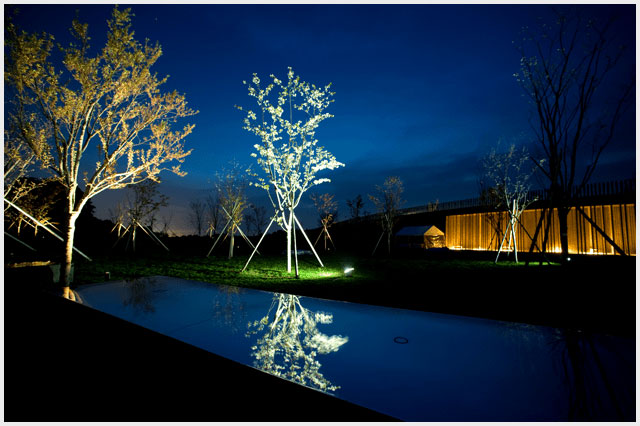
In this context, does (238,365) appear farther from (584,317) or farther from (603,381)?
(584,317)

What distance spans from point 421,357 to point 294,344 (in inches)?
40.5

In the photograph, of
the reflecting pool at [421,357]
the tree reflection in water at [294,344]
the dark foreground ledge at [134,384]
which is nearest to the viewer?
the reflecting pool at [421,357]

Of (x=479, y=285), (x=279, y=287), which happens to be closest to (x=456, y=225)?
(x=479, y=285)

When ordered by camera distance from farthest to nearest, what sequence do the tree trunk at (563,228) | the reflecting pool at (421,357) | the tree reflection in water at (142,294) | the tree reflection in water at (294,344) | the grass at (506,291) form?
1. the tree trunk at (563,228)
2. the grass at (506,291)
3. the tree reflection in water at (142,294)
4. the tree reflection in water at (294,344)
5. the reflecting pool at (421,357)

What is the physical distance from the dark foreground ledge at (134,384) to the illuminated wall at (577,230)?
13.0 metres

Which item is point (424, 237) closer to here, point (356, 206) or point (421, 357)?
point (356, 206)

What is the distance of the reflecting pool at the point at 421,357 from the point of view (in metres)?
1.36

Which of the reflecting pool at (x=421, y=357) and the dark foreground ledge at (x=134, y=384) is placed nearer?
the reflecting pool at (x=421, y=357)

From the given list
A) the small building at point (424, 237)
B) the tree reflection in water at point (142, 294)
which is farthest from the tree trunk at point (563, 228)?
the small building at point (424, 237)

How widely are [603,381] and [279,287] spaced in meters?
5.29

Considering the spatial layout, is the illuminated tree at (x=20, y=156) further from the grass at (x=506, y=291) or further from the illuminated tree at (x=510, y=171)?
the illuminated tree at (x=510, y=171)

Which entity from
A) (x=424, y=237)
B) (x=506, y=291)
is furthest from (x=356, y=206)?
(x=506, y=291)

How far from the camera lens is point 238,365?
5.56ft

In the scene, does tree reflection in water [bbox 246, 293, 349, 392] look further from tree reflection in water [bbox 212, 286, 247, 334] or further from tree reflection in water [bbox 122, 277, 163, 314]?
tree reflection in water [bbox 122, 277, 163, 314]
